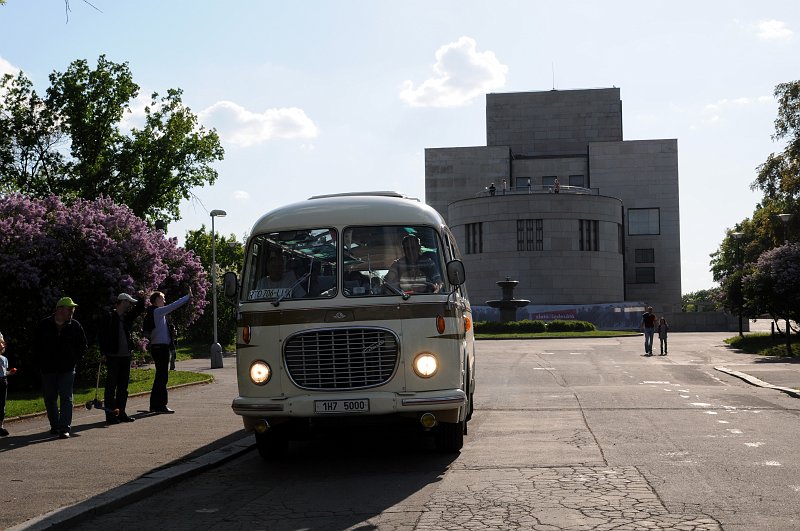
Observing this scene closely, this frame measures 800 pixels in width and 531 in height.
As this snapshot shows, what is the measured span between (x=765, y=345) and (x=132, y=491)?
115ft

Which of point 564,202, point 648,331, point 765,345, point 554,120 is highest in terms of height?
point 554,120

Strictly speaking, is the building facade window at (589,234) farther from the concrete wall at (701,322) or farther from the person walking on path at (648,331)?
the person walking on path at (648,331)

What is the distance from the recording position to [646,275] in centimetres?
10388

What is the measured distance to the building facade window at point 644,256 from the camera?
340 feet

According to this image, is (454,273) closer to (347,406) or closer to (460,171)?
(347,406)

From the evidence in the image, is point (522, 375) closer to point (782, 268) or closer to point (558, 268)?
point (782, 268)

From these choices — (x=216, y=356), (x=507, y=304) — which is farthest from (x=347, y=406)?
(x=507, y=304)

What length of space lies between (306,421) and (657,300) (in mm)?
97613

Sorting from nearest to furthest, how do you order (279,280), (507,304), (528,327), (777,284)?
(279,280) → (777,284) → (528,327) → (507,304)

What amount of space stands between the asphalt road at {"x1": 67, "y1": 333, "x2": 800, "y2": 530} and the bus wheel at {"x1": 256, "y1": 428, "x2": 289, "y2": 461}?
0.41 ft

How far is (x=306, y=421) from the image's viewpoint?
32.3 ft

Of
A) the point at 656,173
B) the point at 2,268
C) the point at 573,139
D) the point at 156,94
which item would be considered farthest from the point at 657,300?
the point at 2,268

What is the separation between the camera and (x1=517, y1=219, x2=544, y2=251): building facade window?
8438 cm

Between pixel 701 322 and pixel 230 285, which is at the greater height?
pixel 230 285
